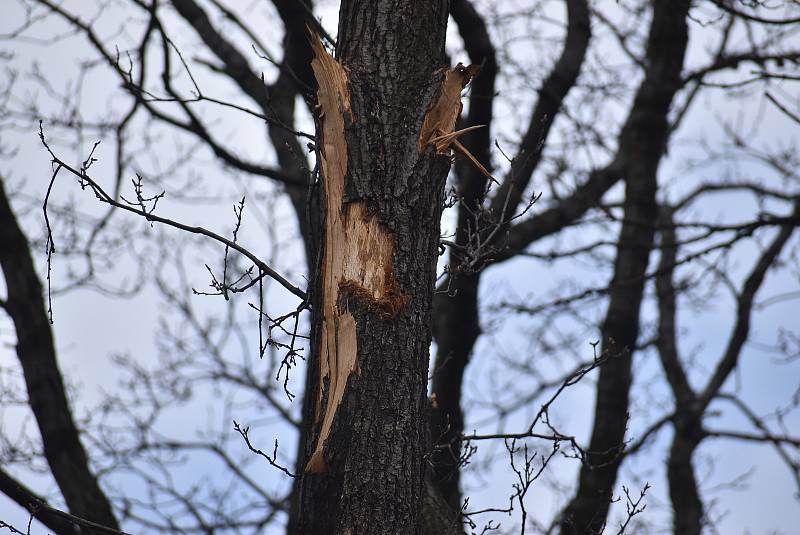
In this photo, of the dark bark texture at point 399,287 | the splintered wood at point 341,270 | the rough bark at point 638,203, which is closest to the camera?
the dark bark texture at point 399,287

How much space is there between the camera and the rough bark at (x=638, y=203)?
218 inches

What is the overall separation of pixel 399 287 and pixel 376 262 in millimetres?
111

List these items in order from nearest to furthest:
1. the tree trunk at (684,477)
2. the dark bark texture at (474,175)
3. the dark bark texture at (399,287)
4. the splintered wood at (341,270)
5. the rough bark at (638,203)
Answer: the dark bark texture at (399,287) → the splintered wood at (341,270) → the dark bark texture at (474,175) → the rough bark at (638,203) → the tree trunk at (684,477)

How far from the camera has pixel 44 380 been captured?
501cm

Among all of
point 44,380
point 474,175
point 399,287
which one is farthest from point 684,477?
point 399,287

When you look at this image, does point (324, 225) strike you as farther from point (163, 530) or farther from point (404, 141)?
point (163, 530)

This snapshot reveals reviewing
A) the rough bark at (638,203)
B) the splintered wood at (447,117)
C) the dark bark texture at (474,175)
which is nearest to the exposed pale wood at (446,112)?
the splintered wood at (447,117)

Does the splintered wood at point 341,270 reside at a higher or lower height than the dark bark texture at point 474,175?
lower

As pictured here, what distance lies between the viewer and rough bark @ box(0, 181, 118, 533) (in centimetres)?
482

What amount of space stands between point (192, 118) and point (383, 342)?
359 centimetres

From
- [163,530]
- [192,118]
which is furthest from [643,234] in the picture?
[163,530]

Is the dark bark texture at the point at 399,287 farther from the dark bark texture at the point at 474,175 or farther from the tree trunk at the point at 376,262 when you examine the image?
the dark bark texture at the point at 474,175

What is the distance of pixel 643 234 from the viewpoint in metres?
5.93

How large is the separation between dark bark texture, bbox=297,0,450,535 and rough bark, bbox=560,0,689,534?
3.08m
